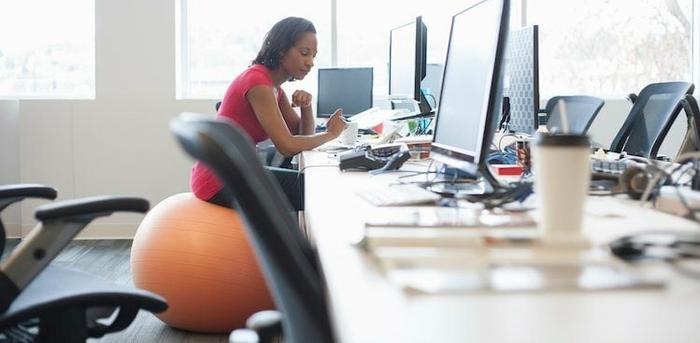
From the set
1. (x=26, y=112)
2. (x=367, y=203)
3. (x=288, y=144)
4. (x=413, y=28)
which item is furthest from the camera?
(x=26, y=112)

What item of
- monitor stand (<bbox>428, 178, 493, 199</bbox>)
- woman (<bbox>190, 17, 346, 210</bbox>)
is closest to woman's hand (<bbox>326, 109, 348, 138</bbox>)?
woman (<bbox>190, 17, 346, 210</bbox>)

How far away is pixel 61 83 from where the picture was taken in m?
5.08

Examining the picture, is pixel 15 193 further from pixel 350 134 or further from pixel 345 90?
pixel 345 90

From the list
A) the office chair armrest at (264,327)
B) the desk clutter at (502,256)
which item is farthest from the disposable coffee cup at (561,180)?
the office chair armrest at (264,327)

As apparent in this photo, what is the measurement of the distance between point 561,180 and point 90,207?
980 millimetres

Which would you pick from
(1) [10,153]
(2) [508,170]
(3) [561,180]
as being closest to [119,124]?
(1) [10,153]

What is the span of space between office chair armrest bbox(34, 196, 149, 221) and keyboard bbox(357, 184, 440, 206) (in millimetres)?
490

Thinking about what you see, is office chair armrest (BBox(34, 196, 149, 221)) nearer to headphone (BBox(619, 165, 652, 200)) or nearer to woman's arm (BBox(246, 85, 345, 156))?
headphone (BBox(619, 165, 652, 200))

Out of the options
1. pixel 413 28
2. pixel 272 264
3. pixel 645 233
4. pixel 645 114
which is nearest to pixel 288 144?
pixel 413 28

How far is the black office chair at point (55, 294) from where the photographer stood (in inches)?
58.7

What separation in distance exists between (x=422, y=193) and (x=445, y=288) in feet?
2.70

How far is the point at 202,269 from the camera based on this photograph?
8.66 feet

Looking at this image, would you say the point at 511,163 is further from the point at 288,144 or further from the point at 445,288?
the point at 445,288

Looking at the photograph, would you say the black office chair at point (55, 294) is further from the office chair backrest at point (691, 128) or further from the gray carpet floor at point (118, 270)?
the office chair backrest at point (691, 128)
